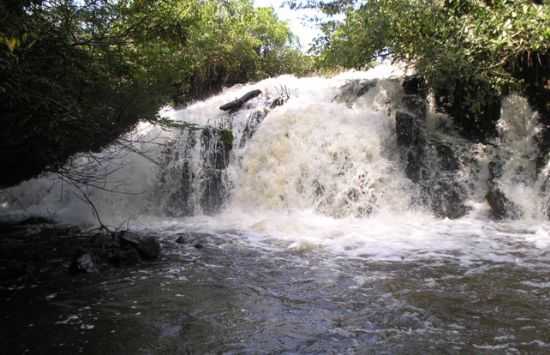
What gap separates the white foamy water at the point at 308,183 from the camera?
26.3 feet

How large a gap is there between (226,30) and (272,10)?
3.37m

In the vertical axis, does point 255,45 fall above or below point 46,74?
above

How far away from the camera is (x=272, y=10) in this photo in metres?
20.4

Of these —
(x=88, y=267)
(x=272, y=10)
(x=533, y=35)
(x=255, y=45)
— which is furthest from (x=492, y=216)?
(x=272, y=10)

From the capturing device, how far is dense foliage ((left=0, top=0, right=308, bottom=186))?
3.13 m

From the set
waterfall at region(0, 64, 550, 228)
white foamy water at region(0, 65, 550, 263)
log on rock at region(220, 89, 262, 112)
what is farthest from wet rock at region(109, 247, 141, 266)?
log on rock at region(220, 89, 262, 112)

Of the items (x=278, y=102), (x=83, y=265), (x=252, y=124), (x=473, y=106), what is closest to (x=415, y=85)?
(x=473, y=106)

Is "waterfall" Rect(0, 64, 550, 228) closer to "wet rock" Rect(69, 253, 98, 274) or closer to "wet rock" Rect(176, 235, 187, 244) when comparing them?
"wet rock" Rect(176, 235, 187, 244)

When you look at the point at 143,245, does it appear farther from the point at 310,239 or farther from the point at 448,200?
the point at 448,200

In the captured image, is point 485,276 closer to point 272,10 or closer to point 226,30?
point 226,30

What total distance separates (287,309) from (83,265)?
2.85 meters

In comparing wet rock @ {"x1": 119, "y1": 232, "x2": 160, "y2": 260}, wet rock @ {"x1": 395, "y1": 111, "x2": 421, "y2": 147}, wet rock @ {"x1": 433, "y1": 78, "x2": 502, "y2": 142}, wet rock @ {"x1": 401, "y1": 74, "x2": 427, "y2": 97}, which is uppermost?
wet rock @ {"x1": 401, "y1": 74, "x2": 427, "y2": 97}

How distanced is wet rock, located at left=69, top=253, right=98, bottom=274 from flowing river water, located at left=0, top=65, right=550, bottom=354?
25cm

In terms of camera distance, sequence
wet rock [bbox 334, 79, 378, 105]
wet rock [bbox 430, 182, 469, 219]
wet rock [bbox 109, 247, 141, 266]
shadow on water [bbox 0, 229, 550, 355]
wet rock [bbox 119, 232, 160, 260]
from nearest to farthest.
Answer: shadow on water [bbox 0, 229, 550, 355]
wet rock [bbox 109, 247, 141, 266]
wet rock [bbox 119, 232, 160, 260]
wet rock [bbox 430, 182, 469, 219]
wet rock [bbox 334, 79, 378, 105]
